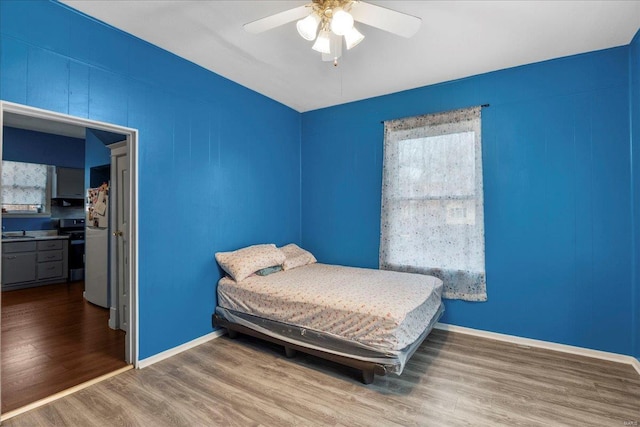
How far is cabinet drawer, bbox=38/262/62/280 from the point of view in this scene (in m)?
5.32

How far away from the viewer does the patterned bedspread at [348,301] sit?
2.23 meters

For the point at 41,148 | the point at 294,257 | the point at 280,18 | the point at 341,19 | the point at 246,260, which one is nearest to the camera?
the point at 341,19

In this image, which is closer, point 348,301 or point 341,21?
point 341,21

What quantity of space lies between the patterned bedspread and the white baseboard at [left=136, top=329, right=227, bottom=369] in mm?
346

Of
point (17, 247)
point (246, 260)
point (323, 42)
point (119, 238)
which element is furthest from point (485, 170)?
point (17, 247)

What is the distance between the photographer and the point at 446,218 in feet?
10.8

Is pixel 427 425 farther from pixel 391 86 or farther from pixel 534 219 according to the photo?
pixel 391 86

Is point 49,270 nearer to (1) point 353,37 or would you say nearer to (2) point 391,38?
(1) point 353,37

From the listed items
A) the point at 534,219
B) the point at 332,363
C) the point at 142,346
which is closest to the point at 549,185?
the point at 534,219

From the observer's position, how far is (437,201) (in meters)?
3.35

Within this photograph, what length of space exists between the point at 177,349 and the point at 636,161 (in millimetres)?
4365

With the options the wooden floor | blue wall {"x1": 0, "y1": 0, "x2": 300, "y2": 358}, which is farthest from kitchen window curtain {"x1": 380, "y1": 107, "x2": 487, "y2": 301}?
blue wall {"x1": 0, "y1": 0, "x2": 300, "y2": 358}

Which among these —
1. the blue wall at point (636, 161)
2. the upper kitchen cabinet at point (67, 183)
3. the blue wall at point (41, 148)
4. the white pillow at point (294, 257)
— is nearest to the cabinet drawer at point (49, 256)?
the upper kitchen cabinet at point (67, 183)

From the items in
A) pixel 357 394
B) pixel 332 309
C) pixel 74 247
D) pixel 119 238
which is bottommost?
pixel 357 394
